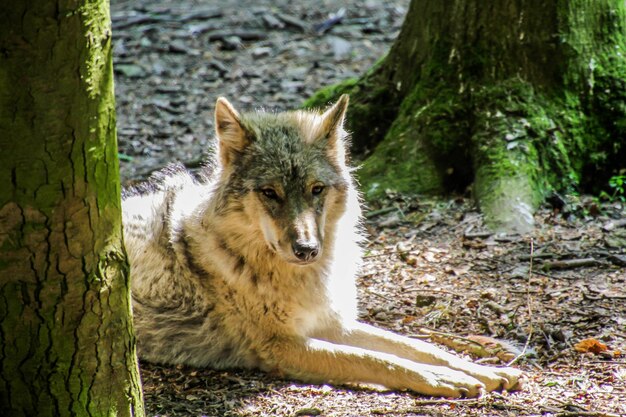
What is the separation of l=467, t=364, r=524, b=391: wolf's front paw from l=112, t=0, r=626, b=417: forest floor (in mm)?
70

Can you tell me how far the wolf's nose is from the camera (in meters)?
4.72

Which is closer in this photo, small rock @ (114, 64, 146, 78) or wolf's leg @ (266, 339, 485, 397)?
wolf's leg @ (266, 339, 485, 397)

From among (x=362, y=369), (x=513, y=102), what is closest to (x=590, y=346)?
(x=362, y=369)

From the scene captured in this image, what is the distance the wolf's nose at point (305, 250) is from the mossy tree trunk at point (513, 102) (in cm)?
Result: 275

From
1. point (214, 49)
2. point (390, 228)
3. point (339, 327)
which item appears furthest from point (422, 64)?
point (214, 49)

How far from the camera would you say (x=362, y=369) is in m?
5.05

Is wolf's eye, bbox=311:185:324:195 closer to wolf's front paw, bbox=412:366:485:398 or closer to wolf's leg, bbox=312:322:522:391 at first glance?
wolf's leg, bbox=312:322:522:391

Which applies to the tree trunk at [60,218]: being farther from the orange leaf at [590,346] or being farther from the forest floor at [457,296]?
the orange leaf at [590,346]

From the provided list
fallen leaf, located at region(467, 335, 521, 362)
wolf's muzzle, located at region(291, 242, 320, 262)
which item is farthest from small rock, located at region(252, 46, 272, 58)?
wolf's muzzle, located at region(291, 242, 320, 262)

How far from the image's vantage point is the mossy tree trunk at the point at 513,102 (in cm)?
726

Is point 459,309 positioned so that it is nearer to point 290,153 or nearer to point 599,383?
point 599,383

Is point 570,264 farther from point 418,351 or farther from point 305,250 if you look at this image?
point 305,250

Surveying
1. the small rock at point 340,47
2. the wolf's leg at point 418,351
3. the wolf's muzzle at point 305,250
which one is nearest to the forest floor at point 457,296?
the wolf's leg at point 418,351

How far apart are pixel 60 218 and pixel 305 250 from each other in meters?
1.84
